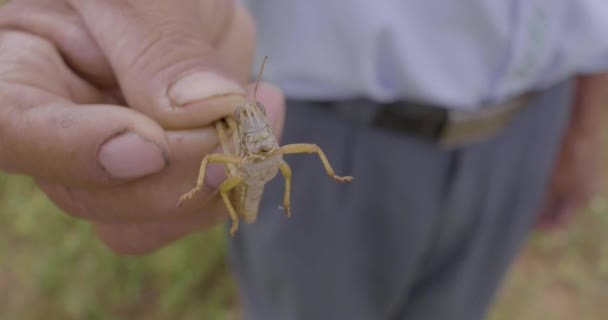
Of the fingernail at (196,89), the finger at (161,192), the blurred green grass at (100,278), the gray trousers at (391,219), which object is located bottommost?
the blurred green grass at (100,278)

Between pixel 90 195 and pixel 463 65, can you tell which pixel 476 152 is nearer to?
pixel 463 65

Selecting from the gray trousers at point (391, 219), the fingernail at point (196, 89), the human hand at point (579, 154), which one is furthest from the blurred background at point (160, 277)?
the fingernail at point (196, 89)

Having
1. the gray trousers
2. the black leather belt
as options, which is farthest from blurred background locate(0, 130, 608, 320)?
the black leather belt

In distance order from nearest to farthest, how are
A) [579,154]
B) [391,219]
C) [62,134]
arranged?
[62,134]
[391,219]
[579,154]

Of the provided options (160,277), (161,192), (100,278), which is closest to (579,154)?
(161,192)

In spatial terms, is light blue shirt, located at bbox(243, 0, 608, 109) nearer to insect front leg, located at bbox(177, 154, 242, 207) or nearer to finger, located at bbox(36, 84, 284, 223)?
finger, located at bbox(36, 84, 284, 223)

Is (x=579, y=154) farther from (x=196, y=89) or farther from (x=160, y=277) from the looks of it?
(x=160, y=277)

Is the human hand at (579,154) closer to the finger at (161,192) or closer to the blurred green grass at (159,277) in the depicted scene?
the blurred green grass at (159,277)
